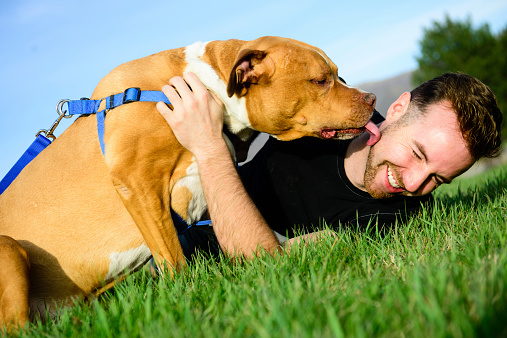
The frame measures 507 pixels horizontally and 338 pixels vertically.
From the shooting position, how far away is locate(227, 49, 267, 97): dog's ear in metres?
2.93

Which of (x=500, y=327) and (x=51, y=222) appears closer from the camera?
(x=500, y=327)

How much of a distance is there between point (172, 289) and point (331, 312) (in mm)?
1274

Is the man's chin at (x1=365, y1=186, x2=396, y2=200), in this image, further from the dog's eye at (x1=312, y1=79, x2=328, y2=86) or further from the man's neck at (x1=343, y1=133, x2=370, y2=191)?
the dog's eye at (x1=312, y1=79, x2=328, y2=86)

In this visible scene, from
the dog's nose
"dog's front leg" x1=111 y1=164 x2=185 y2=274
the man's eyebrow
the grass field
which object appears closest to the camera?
the grass field

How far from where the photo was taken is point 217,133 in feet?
10.2

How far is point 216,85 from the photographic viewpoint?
10.5 ft

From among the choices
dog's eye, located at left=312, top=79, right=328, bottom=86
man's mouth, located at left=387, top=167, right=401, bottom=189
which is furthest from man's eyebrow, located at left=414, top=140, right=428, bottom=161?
dog's eye, located at left=312, top=79, right=328, bottom=86

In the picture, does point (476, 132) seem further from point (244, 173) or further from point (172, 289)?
point (172, 289)

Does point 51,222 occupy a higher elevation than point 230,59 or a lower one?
lower

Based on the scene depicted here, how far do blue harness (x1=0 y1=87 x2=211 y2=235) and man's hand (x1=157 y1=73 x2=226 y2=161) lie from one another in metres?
0.12

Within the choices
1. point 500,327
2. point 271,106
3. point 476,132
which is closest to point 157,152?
point 271,106

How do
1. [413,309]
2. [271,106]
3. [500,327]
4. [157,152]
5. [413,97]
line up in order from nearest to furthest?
1. [500,327]
2. [413,309]
3. [157,152]
4. [271,106]
5. [413,97]

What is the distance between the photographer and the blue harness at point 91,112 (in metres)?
2.97

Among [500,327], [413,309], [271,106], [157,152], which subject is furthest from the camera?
[271,106]
